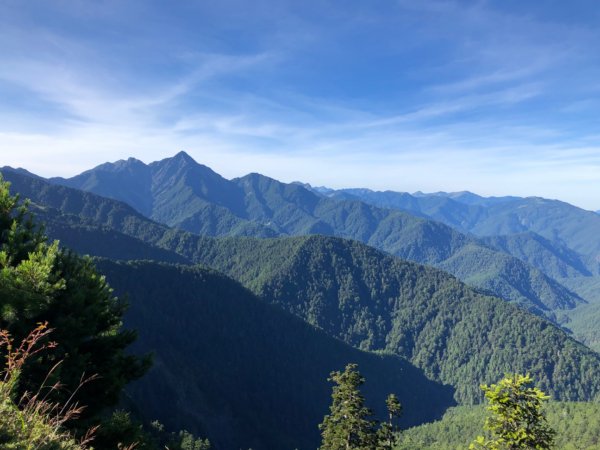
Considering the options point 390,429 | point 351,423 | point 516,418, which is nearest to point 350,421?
point 351,423

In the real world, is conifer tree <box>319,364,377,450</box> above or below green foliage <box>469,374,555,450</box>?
below

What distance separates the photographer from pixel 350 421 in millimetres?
42906

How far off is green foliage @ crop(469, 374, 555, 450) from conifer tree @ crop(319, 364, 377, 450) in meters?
25.3

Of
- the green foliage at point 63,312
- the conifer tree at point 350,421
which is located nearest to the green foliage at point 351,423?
the conifer tree at point 350,421

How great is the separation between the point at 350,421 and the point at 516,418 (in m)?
27.0

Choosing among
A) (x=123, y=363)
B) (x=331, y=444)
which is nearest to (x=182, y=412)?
(x=331, y=444)

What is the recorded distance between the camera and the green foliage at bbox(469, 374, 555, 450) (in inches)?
738

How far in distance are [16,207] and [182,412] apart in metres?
204

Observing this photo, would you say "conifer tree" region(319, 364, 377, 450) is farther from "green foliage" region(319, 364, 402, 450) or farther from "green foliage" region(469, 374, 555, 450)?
"green foliage" region(469, 374, 555, 450)

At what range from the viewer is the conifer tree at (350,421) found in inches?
1684

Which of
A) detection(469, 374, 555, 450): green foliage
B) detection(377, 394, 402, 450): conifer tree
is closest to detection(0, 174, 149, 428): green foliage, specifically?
detection(469, 374, 555, 450): green foliage

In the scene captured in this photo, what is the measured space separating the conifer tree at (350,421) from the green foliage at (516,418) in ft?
82.9

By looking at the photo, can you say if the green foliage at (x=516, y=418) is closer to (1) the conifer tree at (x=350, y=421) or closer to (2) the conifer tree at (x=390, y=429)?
(1) the conifer tree at (x=350, y=421)

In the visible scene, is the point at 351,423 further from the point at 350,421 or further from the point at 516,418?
the point at 516,418
